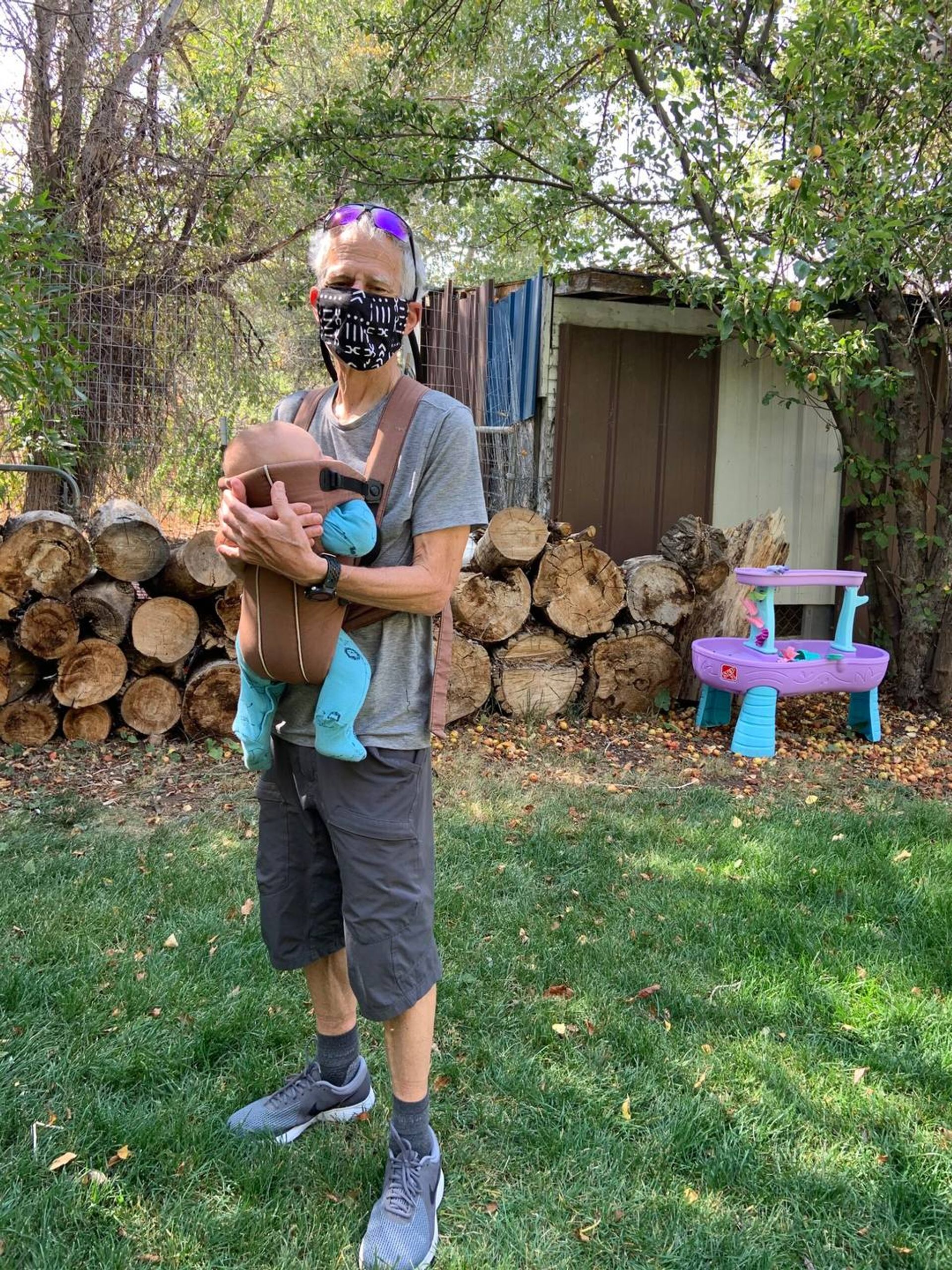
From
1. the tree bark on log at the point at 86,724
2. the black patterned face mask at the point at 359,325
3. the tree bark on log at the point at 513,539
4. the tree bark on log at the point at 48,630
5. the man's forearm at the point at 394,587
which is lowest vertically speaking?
the tree bark on log at the point at 86,724

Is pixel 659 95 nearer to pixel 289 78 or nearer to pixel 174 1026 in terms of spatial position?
pixel 174 1026

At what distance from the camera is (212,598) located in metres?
5.17

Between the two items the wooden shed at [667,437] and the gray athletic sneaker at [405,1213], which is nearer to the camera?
the gray athletic sneaker at [405,1213]

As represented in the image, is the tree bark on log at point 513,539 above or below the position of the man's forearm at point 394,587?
above

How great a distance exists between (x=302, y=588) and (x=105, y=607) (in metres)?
3.58

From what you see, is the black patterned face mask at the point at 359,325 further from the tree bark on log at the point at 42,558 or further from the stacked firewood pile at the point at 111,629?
the tree bark on log at the point at 42,558

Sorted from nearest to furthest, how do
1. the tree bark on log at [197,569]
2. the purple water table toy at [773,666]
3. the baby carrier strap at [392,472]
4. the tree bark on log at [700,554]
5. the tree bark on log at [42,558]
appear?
the baby carrier strap at [392,472]
the tree bark on log at [42,558]
the tree bark on log at [197,569]
the purple water table toy at [773,666]
the tree bark on log at [700,554]

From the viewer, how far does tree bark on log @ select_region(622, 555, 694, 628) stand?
5.87 metres

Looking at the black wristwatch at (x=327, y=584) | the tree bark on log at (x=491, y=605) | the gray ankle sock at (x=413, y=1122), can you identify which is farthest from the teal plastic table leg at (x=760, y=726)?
the black wristwatch at (x=327, y=584)

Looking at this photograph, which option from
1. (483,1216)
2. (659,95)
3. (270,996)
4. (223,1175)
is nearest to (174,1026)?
(270,996)

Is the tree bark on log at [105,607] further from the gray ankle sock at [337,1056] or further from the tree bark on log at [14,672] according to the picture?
the gray ankle sock at [337,1056]

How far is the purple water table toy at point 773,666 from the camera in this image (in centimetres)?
524

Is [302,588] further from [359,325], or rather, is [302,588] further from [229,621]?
[229,621]

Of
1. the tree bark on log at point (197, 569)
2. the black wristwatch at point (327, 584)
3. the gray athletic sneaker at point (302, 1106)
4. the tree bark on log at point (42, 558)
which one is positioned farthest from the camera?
the tree bark on log at point (197, 569)
